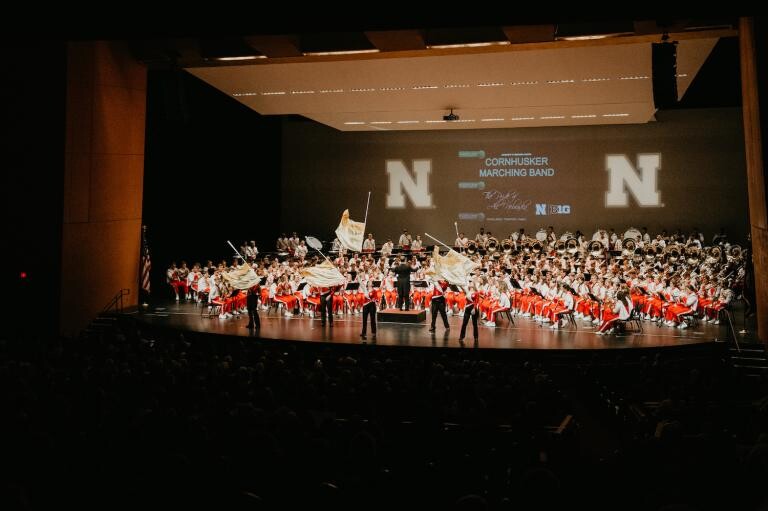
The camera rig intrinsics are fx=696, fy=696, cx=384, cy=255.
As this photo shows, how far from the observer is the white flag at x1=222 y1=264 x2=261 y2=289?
1499cm

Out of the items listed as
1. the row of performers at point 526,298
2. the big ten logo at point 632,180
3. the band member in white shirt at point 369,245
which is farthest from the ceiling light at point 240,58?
the big ten logo at point 632,180

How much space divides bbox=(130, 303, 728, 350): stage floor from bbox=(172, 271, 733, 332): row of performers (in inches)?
14.4

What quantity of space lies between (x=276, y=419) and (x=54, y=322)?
1106 centimetres

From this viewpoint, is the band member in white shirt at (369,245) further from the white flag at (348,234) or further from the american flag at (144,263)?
the american flag at (144,263)

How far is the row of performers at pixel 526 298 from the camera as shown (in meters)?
15.1

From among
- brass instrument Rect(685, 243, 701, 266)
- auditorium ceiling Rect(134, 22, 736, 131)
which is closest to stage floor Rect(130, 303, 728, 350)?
brass instrument Rect(685, 243, 701, 266)

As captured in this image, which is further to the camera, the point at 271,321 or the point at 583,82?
the point at 583,82

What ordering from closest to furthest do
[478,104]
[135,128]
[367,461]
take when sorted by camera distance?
[367,461] → [135,128] → [478,104]

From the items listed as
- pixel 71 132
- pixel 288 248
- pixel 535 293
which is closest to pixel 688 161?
pixel 535 293

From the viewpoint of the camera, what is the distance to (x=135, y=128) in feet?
56.8

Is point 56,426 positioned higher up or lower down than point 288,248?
lower down

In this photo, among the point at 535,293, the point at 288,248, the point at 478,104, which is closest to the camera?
the point at 535,293

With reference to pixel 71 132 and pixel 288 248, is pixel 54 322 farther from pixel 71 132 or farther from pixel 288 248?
pixel 288 248

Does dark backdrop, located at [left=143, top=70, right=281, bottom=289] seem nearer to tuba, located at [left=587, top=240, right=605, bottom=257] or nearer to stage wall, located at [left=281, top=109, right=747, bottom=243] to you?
stage wall, located at [left=281, top=109, right=747, bottom=243]
